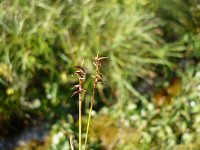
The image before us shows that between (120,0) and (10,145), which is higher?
(120,0)

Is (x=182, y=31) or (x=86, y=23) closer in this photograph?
(x=86, y=23)

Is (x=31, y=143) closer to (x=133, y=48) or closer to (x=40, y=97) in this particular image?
(x=40, y=97)

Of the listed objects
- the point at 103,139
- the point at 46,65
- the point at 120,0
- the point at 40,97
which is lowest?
the point at 103,139

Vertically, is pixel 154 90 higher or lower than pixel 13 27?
lower


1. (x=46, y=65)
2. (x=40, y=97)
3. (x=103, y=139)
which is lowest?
(x=103, y=139)

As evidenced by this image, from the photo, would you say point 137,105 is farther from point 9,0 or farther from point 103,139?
point 9,0

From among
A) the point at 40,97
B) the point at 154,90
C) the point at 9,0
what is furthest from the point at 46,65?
the point at 154,90
